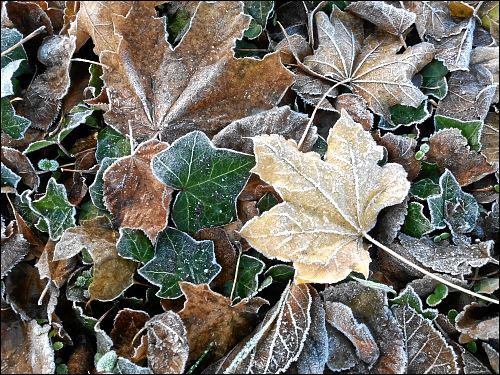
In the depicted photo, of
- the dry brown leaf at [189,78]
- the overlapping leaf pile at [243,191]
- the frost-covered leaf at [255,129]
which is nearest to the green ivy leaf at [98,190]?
the overlapping leaf pile at [243,191]

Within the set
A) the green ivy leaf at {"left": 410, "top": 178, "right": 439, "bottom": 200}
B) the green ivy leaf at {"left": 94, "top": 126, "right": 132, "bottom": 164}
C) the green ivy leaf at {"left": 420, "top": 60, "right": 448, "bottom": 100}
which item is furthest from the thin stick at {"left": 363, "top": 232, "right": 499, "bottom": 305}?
the green ivy leaf at {"left": 94, "top": 126, "right": 132, "bottom": 164}

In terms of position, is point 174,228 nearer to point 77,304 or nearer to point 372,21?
point 77,304

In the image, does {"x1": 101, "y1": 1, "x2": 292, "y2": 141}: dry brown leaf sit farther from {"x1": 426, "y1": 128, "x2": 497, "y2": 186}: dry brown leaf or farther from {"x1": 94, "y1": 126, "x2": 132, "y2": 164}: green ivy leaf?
{"x1": 426, "y1": 128, "x2": 497, "y2": 186}: dry brown leaf

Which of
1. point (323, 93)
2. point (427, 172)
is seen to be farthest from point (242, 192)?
point (427, 172)

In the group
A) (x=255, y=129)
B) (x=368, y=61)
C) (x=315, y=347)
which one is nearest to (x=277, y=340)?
(x=315, y=347)

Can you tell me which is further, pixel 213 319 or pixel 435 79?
pixel 435 79

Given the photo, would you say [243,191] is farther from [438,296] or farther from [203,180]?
[438,296]
